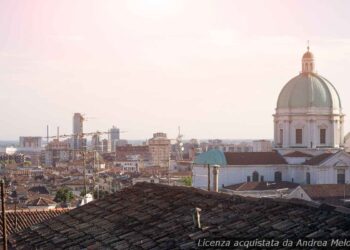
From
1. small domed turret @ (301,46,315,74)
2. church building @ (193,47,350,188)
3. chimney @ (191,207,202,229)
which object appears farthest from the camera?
small domed turret @ (301,46,315,74)

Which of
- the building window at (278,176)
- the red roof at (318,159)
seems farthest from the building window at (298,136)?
the building window at (278,176)

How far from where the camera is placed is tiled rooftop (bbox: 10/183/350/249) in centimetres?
833

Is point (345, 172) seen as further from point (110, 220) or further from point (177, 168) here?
point (177, 168)

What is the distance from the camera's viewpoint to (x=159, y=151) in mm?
159500

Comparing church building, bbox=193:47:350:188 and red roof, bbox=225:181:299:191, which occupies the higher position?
church building, bbox=193:47:350:188

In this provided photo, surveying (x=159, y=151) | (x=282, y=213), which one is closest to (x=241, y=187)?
(x=282, y=213)

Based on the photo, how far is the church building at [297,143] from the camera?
54188 mm

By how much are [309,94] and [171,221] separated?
47.6 m

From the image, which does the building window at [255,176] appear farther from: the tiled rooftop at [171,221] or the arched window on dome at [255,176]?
the tiled rooftop at [171,221]

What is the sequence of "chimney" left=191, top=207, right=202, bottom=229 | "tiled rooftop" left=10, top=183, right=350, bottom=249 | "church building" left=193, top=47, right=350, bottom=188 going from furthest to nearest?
1. "church building" left=193, top=47, right=350, bottom=188
2. "chimney" left=191, top=207, right=202, bottom=229
3. "tiled rooftop" left=10, top=183, right=350, bottom=249

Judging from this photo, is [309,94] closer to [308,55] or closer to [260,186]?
[308,55]

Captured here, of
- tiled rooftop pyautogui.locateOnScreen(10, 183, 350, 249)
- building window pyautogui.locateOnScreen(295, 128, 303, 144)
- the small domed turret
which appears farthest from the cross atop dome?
tiled rooftop pyautogui.locateOnScreen(10, 183, 350, 249)

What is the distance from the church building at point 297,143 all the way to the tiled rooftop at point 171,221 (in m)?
41.2

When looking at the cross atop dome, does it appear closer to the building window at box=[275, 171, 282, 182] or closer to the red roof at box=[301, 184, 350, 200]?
the building window at box=[275, 171, 282, 182]
